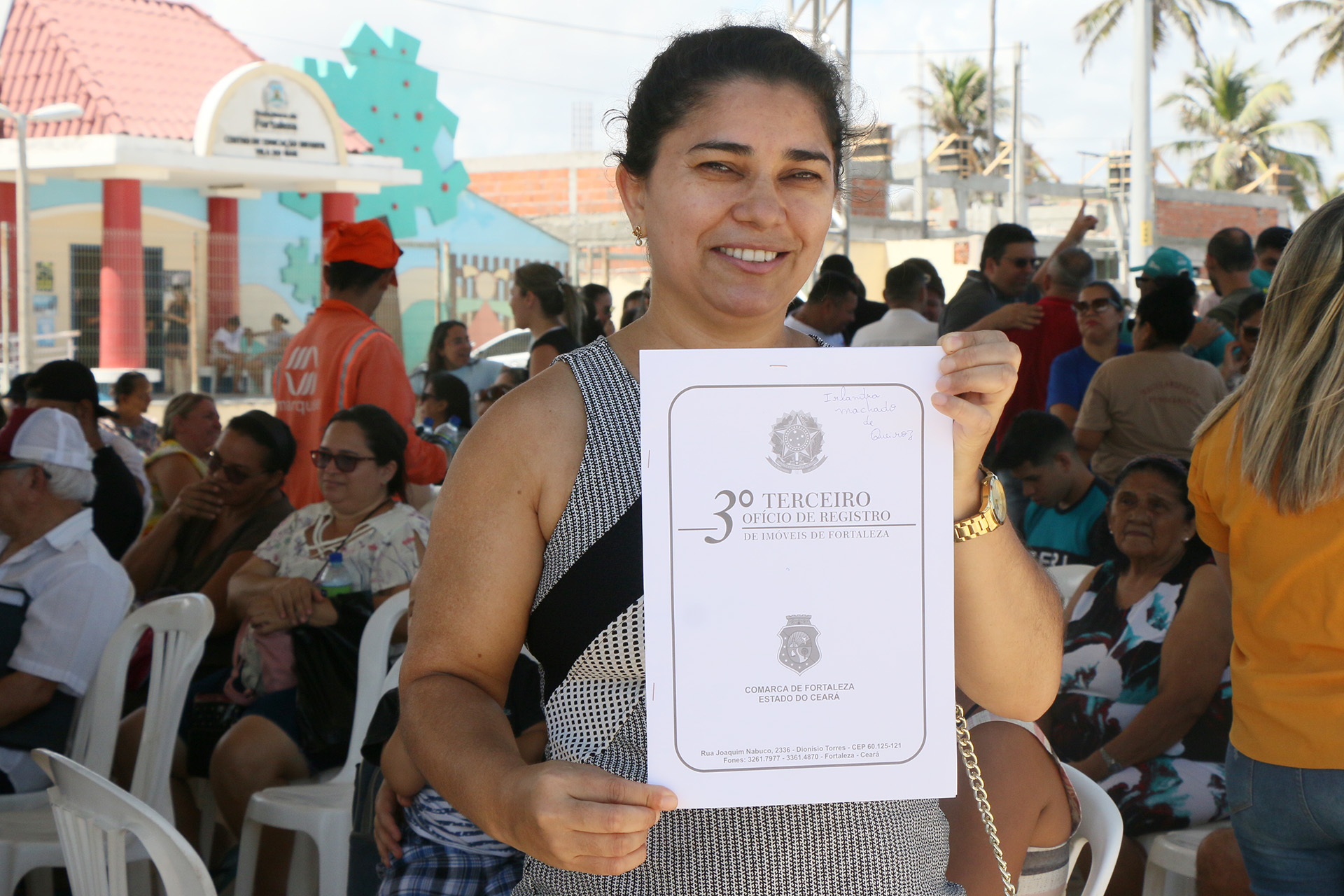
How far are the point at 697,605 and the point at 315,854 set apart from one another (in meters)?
2.71

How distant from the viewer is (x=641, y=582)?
4.07ft

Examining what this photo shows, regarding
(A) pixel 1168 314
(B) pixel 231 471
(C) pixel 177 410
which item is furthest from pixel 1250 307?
(C) pixel 177 410

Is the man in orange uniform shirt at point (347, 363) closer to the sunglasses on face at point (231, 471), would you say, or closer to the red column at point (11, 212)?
the sunglasses on face at point (231, 471)

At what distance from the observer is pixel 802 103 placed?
4.43 ft

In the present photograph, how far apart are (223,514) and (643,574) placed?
141 inches

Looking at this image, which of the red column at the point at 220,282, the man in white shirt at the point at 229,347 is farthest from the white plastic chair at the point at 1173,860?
the red column at the point at 220,282

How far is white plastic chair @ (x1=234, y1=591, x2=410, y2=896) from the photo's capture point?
124 inches

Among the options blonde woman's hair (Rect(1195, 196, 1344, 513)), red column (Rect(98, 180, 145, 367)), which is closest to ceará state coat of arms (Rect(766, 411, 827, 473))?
blonde woman's hair (Rect(1195, 196, 1344, 513))

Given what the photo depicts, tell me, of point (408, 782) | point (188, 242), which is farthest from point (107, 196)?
point (408, 782)

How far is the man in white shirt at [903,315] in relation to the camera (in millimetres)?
6676

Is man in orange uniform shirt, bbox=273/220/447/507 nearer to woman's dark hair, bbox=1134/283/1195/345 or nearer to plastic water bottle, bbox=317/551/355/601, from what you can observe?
plastic water bottle, bbox=317/551/355/601

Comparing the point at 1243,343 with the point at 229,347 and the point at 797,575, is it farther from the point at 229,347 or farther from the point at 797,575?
the point at 229,347

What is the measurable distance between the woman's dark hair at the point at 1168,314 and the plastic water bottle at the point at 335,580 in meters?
3.26

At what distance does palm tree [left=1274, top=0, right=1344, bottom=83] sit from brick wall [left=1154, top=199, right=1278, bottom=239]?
389 cm
